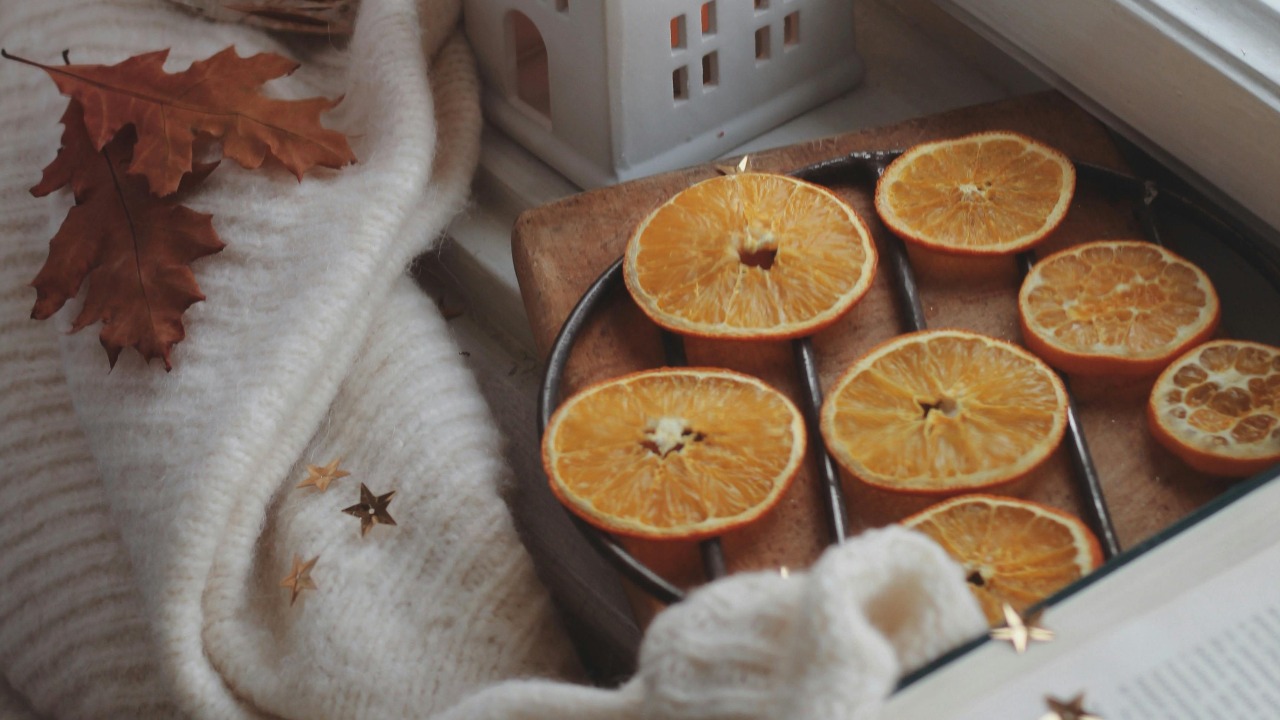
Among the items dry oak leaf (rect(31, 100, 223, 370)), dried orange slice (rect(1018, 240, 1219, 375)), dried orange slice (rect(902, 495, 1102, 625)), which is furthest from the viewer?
dry oak leaf (rect(31, 100, 223, 370))

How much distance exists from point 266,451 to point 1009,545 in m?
0.45

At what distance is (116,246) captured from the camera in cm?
79

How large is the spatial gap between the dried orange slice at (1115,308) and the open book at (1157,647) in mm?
173

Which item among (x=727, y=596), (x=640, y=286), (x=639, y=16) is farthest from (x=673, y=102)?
(x=727, y=596)

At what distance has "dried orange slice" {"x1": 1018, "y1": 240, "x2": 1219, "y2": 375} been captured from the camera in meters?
0.66

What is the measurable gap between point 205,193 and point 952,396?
53 centimetres

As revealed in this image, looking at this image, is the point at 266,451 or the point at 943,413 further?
the point at 266,451

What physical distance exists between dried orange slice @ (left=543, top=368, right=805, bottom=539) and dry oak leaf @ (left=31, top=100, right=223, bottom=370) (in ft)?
0.99

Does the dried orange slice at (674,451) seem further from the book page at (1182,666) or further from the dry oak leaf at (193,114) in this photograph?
the dry oak leaf at (193,114)

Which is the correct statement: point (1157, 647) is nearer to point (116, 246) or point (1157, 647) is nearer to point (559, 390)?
point (559, 390)

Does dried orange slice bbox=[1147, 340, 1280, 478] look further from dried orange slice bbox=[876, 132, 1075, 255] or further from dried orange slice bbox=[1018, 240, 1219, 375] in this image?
dried orange slice bbox=[876, 132, 1075, 255]

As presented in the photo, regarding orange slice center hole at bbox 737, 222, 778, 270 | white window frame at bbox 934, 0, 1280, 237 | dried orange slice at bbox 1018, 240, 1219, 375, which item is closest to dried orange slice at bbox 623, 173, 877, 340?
orange slice center hole at bbox 737, 222, 778, 270

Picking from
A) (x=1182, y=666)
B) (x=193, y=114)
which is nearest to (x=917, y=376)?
(x=1182, y=666)

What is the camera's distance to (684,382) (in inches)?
25.9
